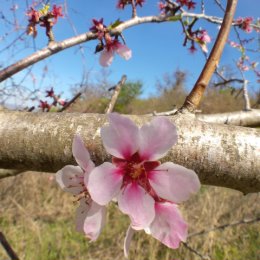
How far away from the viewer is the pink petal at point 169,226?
0.52 metres

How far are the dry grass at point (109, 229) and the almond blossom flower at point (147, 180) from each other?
2.94 metres

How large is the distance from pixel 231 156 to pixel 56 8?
1639 mm

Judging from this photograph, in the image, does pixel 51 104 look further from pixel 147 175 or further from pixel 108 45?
pixel 147 175

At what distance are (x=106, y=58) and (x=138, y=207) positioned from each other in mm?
1042

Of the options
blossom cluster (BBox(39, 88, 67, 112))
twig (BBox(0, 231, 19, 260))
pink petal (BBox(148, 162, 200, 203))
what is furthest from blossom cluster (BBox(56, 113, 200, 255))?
blossom cluster (BBox(39, 88, 67, 112))

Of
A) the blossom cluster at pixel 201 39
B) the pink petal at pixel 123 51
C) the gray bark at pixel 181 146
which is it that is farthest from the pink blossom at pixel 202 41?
the gray bark at pixel 181 146

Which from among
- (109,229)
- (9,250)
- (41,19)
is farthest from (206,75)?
(109,229)

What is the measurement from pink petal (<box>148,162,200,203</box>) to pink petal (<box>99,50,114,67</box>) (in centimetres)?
100

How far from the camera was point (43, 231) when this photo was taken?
427 centimetres

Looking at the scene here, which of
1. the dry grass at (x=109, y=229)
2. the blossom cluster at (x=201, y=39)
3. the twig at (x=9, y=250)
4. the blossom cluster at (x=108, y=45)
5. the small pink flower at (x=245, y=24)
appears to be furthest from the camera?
the dry grass at (x=109, y=229)

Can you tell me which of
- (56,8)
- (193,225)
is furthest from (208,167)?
Answer: (193,225)

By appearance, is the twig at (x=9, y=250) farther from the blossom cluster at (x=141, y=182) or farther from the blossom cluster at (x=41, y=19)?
the blossom cluster at (x=41, y=19)

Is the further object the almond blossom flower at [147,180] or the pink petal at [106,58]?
the pink petal at [106,58]

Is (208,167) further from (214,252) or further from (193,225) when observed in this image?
→ (193,225)
